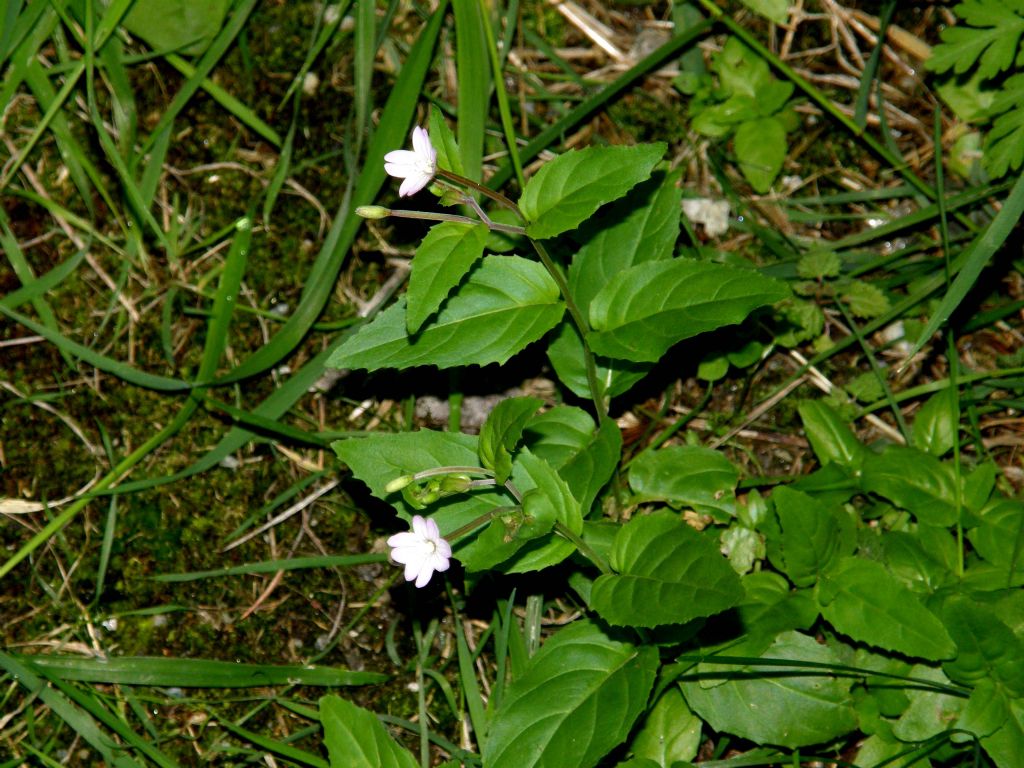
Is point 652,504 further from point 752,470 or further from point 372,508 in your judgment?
point 372,508

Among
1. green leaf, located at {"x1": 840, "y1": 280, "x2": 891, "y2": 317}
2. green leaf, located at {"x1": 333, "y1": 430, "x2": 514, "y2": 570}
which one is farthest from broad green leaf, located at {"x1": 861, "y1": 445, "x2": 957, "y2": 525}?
green leaf, located at {"x1": 333, "y1": 430, "x2": 514, "y2": 570}

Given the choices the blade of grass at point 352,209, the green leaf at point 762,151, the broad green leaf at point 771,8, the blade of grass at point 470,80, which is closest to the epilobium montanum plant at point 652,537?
the blade of grass at point 470,80

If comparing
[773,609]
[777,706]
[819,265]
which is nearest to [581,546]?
[773,609]

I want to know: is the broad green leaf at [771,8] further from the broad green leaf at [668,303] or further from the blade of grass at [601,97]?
the broad green leaf at [668,303]

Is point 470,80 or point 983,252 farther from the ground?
point 470,80

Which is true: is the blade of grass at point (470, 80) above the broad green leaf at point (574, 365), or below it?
above

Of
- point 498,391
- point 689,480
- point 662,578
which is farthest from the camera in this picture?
point 498,391

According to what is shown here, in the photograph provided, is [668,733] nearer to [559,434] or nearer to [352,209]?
[559,434]
